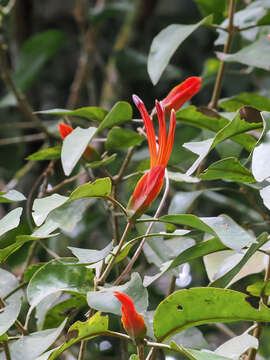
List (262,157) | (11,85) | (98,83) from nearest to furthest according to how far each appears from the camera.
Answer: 1. (262,157)
2. (11,85)
3. (98,83)

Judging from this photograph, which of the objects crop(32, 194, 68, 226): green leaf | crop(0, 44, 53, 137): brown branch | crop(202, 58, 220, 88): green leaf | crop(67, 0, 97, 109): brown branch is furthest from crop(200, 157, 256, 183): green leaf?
crop(67, 0, 97, 109): brown branch

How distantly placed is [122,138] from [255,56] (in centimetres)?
18

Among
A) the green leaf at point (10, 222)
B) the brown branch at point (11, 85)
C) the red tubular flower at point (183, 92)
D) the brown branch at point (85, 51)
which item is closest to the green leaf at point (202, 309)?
the green leaf at point (10, 222)

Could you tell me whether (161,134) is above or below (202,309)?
above

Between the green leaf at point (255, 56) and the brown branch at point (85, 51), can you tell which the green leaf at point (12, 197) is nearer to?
the green leaf at point (255, 56)

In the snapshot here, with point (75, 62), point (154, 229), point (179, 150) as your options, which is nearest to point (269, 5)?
point (179, 150)

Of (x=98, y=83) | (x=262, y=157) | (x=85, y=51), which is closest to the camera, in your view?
(x=262, y=157)

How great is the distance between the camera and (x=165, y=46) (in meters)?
0.70

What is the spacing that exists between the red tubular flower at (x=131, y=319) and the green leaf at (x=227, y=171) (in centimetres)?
13

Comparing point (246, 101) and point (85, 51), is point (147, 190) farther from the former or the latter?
point (85, 51)

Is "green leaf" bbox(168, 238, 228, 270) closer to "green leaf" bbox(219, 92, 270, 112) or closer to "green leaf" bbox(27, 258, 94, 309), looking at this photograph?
"green leaf" bbox(27, 258, 94, 309)

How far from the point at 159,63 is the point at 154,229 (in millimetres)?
186

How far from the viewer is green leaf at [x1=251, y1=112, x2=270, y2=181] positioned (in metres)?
0.43

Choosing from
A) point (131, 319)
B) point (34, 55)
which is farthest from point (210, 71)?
point (34, 55)
